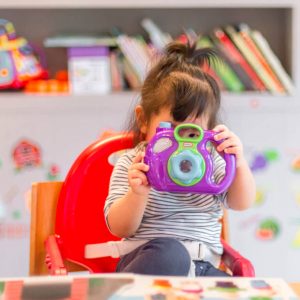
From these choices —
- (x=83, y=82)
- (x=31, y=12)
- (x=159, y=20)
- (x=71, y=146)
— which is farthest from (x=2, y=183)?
(x=159, y=20)

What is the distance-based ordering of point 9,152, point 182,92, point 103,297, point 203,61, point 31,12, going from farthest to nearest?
1. point 31,12
2. point 9,152
3. point 203,61
4. point 182,92
5. point 103,297

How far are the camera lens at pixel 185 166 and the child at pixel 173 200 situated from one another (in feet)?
0.23

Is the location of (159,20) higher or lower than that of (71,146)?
higher

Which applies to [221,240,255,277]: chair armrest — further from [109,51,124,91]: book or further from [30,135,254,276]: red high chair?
[109,51,124,91]: book

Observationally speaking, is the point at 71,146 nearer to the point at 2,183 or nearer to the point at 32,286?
the point at 2,183

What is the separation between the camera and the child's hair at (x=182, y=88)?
95cm

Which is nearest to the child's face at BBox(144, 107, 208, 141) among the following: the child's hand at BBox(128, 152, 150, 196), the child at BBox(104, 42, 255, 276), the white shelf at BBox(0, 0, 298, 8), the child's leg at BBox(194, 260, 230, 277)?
the child at BBox(104, 42, 255, 276)

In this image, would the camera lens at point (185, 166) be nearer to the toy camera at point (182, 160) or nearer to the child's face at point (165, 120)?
the toy camera at point (182, 160)

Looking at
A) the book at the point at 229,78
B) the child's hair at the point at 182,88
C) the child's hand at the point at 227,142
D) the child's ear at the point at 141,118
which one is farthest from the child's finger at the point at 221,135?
the book at the point at 229,78

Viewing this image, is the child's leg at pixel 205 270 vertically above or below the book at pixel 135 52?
below

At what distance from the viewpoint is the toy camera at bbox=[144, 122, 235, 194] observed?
2.66 ft

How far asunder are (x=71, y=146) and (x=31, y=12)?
0.47 metres

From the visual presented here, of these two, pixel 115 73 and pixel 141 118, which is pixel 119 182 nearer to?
pixel 141 118

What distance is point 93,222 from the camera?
1.14 metres
